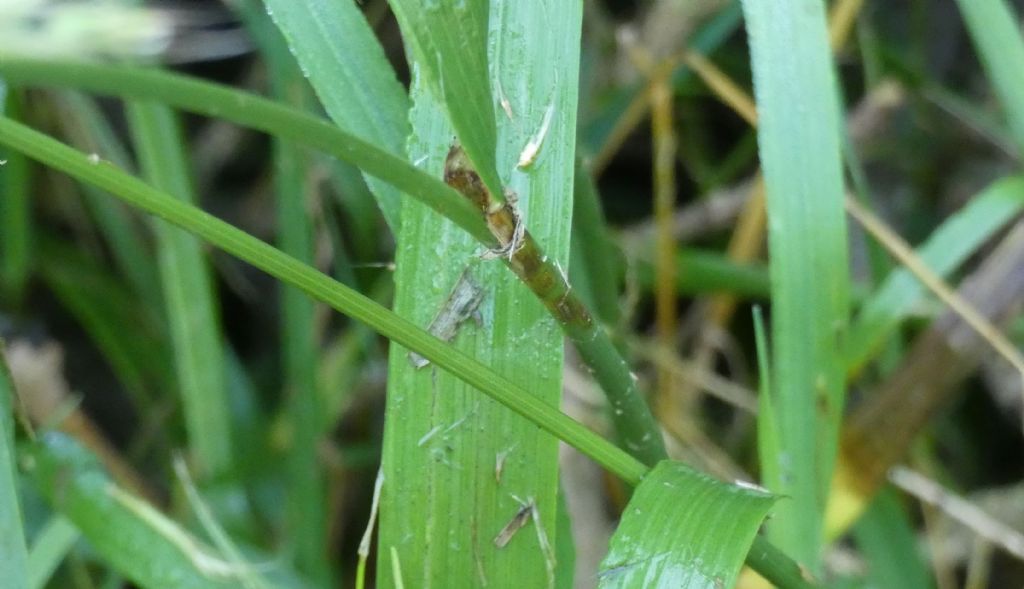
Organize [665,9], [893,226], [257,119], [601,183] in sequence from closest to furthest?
1. [257,119]
2. [665,9]
3. [893,226]
4. [601,183]

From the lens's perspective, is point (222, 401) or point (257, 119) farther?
point (222, 401)

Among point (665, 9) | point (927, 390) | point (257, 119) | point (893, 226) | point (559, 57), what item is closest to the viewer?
point (257, 119)

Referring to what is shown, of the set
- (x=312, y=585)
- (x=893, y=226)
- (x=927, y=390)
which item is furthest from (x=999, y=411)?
(x=312, y=585)

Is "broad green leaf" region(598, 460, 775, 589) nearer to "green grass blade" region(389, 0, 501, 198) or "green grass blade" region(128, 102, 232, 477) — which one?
"green grass blade" region(389, 0, 501, 198)

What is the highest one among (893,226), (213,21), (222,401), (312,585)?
(213,21)

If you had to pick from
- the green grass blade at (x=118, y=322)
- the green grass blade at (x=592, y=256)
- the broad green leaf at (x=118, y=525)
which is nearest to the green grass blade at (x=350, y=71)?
the green grass blade at (x=592, y=256)

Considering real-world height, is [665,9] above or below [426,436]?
above

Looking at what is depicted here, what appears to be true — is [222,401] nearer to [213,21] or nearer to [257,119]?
[213,21]

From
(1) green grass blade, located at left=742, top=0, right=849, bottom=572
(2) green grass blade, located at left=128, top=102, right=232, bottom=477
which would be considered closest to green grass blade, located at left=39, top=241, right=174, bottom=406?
(2) green grass blade, located at left=128, top=102, right=232, bottom=477
